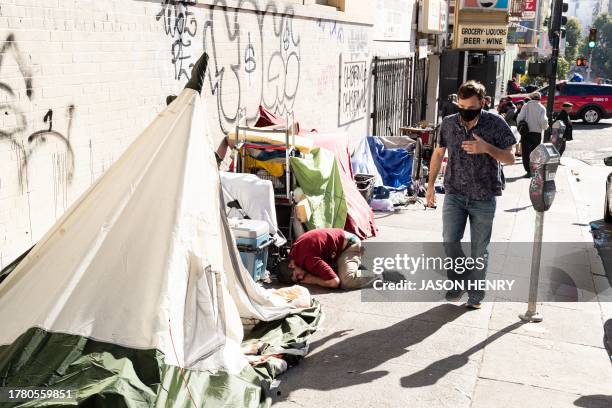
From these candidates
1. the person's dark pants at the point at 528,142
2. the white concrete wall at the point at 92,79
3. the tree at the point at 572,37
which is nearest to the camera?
the white concrete wall at the point at 92,79

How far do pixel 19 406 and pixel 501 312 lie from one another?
4318 millimetres

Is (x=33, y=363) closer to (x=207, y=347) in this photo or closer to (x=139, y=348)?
(x=139, y=348)

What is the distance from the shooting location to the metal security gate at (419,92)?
19406 millimetres

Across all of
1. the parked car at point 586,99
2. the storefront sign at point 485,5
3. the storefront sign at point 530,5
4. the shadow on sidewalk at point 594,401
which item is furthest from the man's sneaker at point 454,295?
the storefront sign at point 530,5

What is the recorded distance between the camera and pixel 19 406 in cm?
368

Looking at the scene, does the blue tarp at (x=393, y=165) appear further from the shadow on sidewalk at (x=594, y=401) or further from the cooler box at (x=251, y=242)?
the shadow on sidewalk at (x=594, y=401)

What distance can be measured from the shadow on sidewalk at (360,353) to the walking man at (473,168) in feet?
1.92

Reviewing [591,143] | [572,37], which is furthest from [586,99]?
[572,37]

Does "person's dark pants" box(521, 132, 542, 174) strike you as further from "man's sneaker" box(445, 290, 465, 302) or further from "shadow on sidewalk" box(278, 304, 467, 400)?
"shadow on sidewalk" box(278, 304, 467, 400)

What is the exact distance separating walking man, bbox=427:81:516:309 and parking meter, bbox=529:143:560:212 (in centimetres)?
23

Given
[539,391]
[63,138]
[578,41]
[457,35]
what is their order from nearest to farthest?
[539,391], [63,138], [457,35], [578,41]

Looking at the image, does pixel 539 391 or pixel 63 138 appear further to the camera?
pixel 63 138

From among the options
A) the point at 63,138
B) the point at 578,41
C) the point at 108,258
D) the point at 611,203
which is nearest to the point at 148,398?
the point at 108,258

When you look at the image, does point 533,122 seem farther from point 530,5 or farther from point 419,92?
point 530,5
